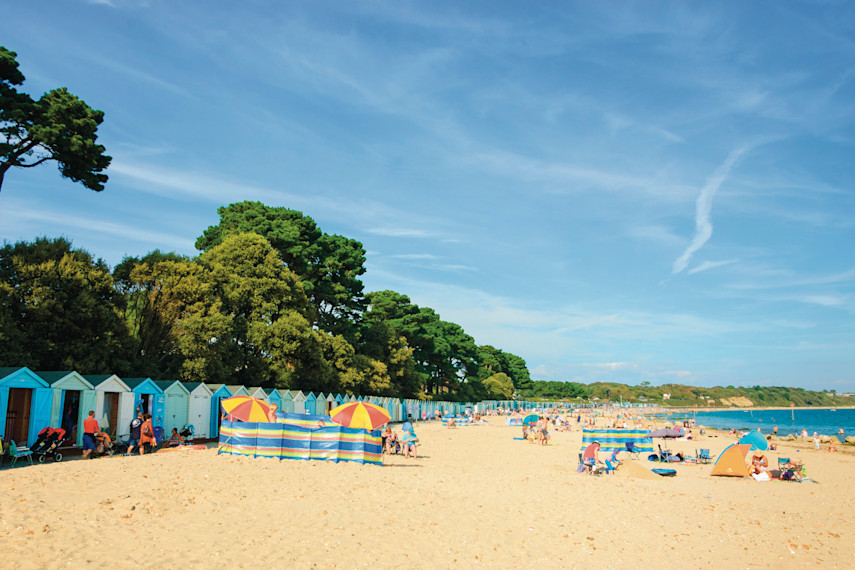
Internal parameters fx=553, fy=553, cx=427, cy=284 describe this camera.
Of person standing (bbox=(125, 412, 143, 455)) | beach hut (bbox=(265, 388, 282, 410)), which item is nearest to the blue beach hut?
beach hut (bbox=(265, 388, 282, 410))

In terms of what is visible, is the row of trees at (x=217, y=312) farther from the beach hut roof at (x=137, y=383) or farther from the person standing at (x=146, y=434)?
the person standing at (x=146, y=434)

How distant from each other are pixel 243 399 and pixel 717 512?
47.3ft

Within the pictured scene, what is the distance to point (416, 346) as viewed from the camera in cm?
6838

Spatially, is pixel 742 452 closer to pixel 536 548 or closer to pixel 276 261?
pixel 536 548

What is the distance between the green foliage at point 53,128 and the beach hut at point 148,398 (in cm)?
878

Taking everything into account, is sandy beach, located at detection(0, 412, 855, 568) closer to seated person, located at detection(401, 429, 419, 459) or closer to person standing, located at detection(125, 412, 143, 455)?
person standing, located at detection(125, 412, 143, 455)

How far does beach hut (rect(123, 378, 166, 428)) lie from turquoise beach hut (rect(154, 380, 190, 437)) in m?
0.27

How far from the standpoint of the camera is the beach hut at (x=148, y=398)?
1872 centimetres

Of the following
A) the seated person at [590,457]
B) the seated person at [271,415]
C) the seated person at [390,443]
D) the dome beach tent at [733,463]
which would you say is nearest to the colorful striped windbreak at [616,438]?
the dome beach tent at [733,463]

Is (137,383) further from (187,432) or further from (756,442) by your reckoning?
(756,442)

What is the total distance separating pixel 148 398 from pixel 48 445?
17.2 feet

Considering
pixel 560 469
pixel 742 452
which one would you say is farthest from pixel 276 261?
pixel 742 452

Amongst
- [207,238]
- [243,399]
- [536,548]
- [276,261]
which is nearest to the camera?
[536,548]

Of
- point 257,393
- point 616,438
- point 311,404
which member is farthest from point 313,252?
point 616,438
